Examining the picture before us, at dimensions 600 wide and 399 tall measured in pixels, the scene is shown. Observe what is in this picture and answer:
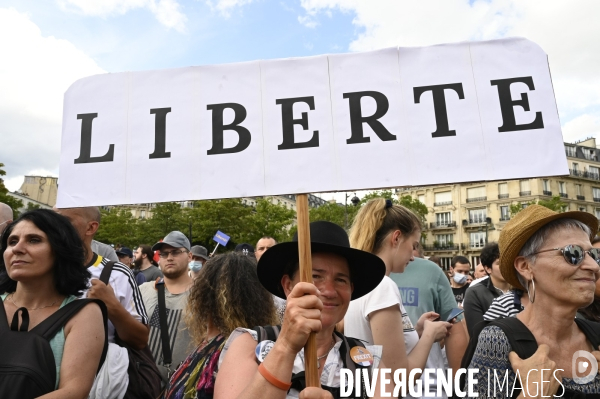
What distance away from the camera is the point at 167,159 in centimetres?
213

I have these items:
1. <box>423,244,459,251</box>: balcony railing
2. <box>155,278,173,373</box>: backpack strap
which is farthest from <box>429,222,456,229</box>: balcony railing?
<box>155,278,173,373</box>: backpack strap

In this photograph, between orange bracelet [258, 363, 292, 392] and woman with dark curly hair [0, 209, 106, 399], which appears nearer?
orange bracelet [258, 363, 292, 392]

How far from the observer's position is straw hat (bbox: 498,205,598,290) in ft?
7.23

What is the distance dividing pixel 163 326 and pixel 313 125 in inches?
109

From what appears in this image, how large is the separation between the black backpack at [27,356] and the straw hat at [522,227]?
89.0 inches

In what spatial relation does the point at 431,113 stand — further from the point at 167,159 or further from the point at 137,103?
the point at 137,103

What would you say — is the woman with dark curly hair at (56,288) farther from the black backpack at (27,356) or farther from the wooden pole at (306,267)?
the wooden pole at (306,267)

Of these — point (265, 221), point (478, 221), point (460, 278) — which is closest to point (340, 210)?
point (265, 221)

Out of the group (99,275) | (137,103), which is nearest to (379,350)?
(137,103)

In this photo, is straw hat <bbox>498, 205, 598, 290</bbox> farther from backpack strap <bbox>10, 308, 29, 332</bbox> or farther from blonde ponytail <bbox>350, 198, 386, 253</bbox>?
backpack strap <bbox>10, 308, 29, 332</bbox>

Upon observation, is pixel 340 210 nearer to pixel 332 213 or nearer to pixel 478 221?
pixel 332 213

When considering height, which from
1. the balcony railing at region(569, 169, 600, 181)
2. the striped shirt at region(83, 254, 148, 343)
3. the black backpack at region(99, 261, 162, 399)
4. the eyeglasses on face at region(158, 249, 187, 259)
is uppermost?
the balcony railing at region(569, 169, 600, 181)

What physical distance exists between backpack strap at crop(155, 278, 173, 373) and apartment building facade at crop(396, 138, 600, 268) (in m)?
61.3

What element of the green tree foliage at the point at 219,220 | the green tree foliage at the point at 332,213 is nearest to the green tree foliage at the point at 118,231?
the green tree foliage at the point at 219,220
